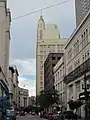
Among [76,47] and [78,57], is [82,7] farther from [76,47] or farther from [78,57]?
[78,57]

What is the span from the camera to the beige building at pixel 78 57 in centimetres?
6072

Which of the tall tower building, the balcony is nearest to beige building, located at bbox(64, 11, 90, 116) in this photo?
the balcony

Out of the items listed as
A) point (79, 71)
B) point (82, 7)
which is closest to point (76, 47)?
point (79, 71)

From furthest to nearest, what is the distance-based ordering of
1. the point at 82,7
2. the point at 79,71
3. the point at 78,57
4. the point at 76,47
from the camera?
the point at 82,7 < the point at 76,47 < the point at 78,57 < the point at 79,71

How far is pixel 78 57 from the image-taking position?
69.5 metres

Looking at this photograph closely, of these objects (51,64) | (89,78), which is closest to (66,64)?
(89,78)

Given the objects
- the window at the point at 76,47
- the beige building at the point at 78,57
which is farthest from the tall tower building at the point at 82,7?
the window at the point at 76,47

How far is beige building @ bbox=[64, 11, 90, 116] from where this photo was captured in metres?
60.7

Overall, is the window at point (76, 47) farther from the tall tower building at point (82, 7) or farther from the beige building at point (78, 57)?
the tall tower building at point (82, 7)

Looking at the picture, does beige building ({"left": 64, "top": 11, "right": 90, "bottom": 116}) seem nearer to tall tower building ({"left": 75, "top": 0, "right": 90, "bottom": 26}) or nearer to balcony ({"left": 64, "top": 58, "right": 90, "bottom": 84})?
balcony ({"left": 64, "top": 58, "right": 90, "bottom": 84})

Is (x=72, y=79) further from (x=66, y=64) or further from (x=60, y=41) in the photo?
(x=60, y=41)

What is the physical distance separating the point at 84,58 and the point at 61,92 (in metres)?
34.5

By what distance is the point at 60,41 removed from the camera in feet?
587

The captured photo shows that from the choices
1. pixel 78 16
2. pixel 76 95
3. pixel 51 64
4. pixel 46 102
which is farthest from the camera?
pixel 51 64
